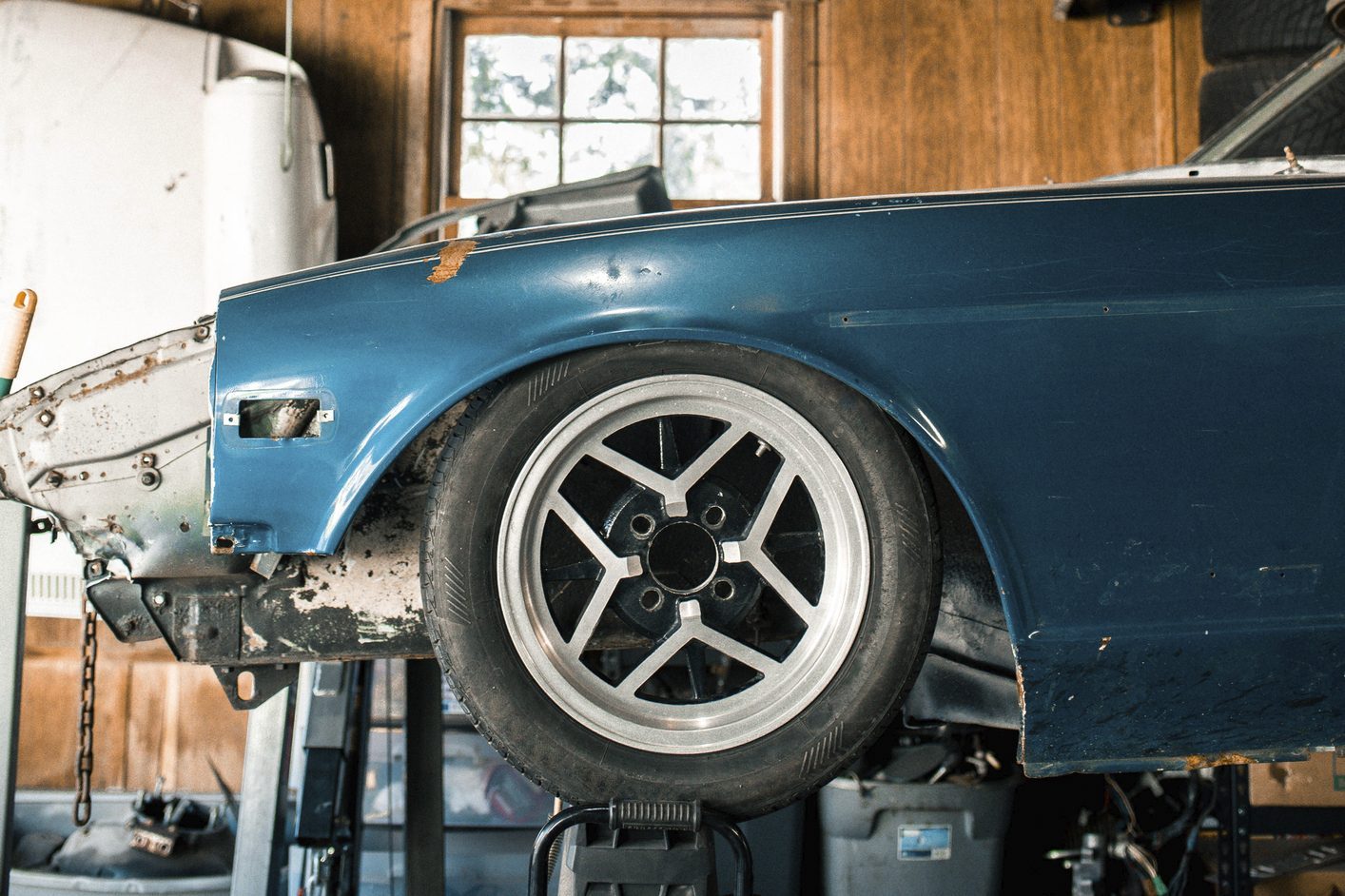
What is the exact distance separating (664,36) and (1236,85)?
218 cm

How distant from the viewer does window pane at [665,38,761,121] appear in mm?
4457

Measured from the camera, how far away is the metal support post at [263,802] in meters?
2.55

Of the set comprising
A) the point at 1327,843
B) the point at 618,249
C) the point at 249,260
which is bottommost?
the point at 1327,843

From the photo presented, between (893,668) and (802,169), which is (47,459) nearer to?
(893,668)

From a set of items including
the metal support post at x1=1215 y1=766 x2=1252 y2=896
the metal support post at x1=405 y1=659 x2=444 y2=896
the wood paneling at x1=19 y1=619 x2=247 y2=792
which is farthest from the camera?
the wood paneling at x1=19 y1=619 x2=247 y2=792

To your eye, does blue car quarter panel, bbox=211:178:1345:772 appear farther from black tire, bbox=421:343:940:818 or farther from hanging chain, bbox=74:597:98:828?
hanging chain, bbox=74:597:98:828

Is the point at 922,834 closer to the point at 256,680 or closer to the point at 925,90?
the point at 256,680

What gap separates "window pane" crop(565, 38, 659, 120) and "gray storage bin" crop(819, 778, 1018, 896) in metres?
2.88

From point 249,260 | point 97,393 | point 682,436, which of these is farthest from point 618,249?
point 249,260

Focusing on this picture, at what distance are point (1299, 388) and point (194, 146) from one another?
3.78 metres

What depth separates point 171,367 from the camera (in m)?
1.55

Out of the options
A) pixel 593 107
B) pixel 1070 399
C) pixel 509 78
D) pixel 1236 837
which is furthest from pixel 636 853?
pixel 509 78

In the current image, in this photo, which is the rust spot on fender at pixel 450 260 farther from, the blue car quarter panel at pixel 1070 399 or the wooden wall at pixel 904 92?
the wooden wall at pixel 904 92

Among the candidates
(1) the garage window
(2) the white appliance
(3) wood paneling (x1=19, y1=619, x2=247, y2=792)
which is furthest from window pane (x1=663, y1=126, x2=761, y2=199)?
(3) wood paneling (x1=19, y1=619, x2=247, y2=792)
